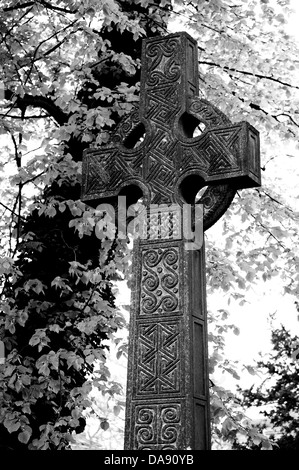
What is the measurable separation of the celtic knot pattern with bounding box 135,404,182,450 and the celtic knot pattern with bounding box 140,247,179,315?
0.53 meters

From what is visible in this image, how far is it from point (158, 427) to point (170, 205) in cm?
129

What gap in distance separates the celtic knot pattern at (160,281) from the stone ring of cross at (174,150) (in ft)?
0.93

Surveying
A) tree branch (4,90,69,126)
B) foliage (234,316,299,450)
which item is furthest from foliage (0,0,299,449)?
foliage (234,316,299,450)

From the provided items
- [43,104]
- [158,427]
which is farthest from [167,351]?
[43,104]

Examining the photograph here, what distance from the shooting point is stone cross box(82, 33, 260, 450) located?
3789 millimetres

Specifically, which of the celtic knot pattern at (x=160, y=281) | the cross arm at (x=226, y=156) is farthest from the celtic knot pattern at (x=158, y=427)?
the cross arm at (x=226, y=156)

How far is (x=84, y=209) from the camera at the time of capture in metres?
7.61

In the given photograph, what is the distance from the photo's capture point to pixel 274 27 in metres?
10.1

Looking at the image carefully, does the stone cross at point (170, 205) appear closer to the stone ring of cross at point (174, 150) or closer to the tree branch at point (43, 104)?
the stone ring of cross at point (174, 150)

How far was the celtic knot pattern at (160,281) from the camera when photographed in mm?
4023

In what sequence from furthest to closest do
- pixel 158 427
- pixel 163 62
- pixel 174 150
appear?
pixel 163 62 < pixel 174 150 < pixel 158 427

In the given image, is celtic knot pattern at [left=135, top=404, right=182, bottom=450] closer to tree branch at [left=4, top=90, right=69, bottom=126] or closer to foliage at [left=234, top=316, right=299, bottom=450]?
tree branch at [left=4, top=90, right=69, bottom=126]

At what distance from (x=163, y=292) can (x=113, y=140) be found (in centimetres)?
123

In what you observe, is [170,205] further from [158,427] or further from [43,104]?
[43,104]
